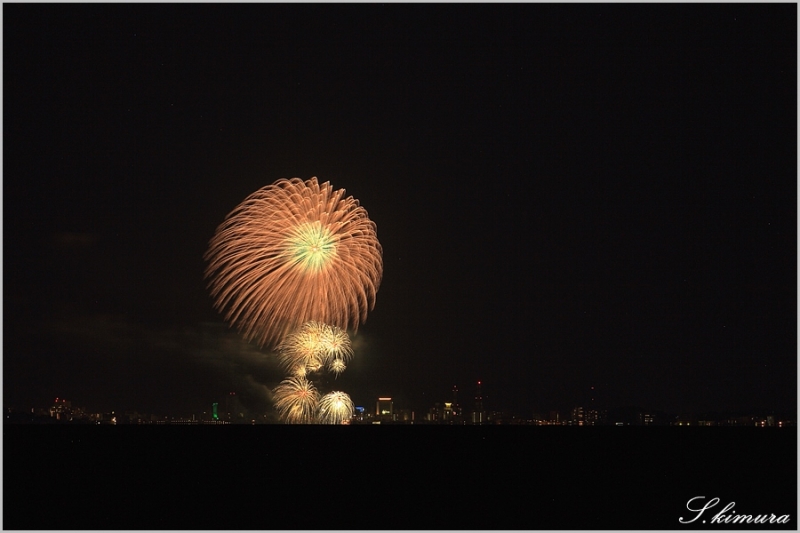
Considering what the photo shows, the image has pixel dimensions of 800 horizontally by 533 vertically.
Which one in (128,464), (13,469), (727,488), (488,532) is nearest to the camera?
(488,532)

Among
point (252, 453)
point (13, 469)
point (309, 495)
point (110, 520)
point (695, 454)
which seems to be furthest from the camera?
point (695, 454)

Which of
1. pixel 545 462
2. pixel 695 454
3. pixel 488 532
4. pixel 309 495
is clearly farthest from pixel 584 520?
pixel 695 454

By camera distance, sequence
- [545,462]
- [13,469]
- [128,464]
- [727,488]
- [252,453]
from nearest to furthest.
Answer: [727,488]
[13,469]
[128,464]
[545,462]
[252,453]

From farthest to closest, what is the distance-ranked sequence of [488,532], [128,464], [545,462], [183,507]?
[545,462] < [128,464] < [183,507] < [488,532]

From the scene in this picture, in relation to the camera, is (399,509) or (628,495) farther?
(628,495)

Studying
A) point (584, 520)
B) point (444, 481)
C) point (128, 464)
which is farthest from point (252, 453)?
point (584, 520)

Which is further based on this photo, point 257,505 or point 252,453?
point 252,453

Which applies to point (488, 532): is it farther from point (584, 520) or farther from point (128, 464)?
point (128, 464)

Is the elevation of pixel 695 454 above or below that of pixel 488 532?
below

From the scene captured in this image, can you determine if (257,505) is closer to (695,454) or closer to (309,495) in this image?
(309,495)
